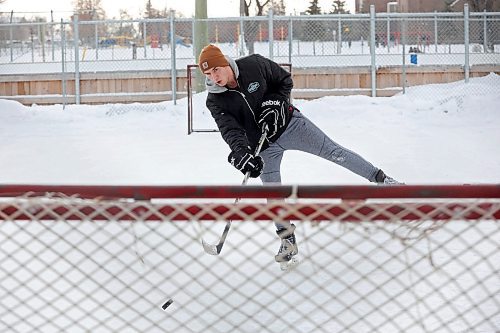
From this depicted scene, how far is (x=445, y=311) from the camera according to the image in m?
4.25

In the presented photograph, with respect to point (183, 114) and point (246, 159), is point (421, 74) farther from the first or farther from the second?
point (246, 159)

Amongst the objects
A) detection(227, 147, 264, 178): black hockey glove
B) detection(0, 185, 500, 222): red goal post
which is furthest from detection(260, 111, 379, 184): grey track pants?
detection(0, 185, 500, 222): red goal post

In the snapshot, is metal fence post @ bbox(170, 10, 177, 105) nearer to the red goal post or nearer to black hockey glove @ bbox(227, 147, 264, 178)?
black hockey glove @ bbox(227, 147, 264, 178)

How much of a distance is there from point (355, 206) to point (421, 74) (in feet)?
59.9

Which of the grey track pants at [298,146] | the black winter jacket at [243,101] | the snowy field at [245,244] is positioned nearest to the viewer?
the snowy field at [245,244]

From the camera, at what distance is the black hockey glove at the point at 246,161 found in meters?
5.01

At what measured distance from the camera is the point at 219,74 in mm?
5016

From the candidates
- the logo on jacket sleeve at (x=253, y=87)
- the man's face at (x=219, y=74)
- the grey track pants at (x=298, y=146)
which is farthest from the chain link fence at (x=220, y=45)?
the man's face at (x=219, y=74)

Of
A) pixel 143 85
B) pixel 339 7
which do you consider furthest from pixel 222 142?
pixel 339 7

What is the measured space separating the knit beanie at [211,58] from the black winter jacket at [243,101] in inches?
5.6

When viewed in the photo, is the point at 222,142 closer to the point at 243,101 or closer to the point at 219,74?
the point at 243,101

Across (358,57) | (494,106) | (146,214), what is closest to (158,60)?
(358,57)

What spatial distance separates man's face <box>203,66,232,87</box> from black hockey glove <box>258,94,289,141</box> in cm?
31

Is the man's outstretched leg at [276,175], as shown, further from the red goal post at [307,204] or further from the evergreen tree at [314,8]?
the evergreen tree at [314,8]
